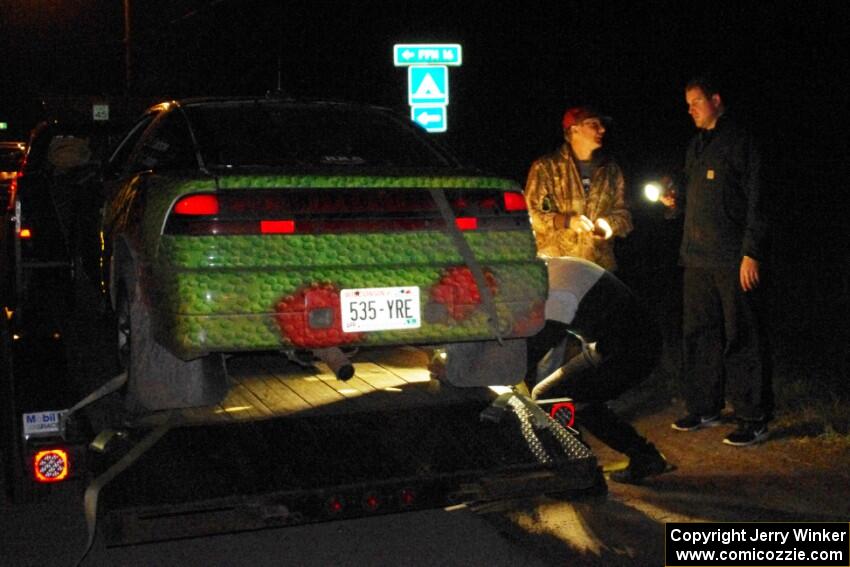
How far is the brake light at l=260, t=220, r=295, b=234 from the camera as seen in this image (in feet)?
15.1

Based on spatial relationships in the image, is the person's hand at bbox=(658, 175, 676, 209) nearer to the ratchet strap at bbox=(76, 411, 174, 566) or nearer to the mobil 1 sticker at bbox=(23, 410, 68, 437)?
the ratchet strap at bbox=(76, 411, 174, 566)

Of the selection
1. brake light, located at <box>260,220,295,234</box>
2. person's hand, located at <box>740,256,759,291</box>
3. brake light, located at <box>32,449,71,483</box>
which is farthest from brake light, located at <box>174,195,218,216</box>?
person's hand, located at <box>740,256,759,291</box>

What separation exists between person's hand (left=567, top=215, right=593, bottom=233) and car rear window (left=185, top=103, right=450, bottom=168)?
4.44 ft

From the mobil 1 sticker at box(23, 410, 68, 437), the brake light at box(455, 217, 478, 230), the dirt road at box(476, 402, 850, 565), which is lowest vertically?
the dirt road at box(476, 402, 850, 565)

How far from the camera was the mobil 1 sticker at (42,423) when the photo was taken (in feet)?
16.1

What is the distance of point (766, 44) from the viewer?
34.2 m

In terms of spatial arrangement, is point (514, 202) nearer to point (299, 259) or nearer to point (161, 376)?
point (299, 259)

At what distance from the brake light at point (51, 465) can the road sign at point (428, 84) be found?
9.54 meters

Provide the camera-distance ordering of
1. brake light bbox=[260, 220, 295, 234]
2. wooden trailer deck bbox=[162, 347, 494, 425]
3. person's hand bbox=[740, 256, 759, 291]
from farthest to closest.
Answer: person's hand bbox=[740, 256, 759, 291], wooden trailer deck bbox=[162, 347, 494, 425], brake light bbox=[260, 220, 295, 234]

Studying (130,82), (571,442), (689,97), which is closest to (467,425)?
(571,442)

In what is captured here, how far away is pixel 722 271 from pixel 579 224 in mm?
905

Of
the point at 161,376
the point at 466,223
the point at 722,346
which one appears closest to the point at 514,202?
the point at 466,223

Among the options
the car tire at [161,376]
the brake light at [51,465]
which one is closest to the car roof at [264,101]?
the car tire at [161,376]

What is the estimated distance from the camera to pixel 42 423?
492cm
